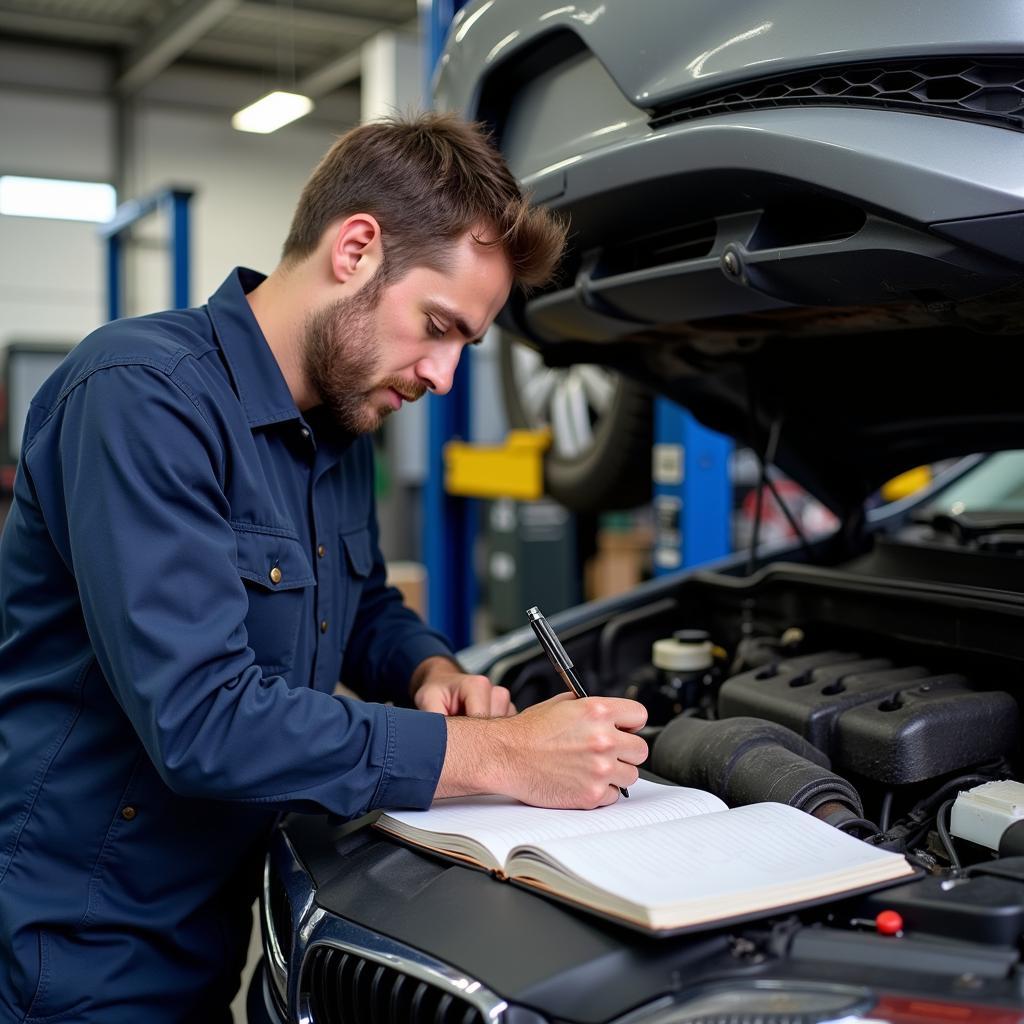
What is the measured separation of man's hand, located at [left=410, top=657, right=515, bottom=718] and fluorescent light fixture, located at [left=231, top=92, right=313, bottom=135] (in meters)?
6.78

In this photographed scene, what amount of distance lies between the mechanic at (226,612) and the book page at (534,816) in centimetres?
2

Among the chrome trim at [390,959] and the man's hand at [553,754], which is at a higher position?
the man's hand at [553,754]

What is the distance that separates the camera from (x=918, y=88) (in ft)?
2.93

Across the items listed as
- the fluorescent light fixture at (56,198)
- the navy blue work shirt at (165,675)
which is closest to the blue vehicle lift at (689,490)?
the navy blue work shirt at (165,675)

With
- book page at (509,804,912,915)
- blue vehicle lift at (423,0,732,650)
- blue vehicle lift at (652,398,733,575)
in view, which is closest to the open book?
book page at (509,804,912,915)

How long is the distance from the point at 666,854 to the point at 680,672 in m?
0.60

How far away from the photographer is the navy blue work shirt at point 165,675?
0.95m

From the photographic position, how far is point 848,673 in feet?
4.08

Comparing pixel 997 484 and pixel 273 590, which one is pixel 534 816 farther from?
pixel 997 484

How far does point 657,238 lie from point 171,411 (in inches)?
21.5

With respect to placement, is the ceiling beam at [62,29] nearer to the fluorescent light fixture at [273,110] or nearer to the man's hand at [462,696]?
the fluorescent light fixture at [273,110]

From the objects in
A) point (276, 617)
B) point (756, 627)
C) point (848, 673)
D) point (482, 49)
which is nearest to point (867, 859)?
point (848, 673)

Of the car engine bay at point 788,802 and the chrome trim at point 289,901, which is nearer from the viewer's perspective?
the car engine bay at point 788,802

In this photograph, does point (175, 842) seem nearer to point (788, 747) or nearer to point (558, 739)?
point (558, 739)
